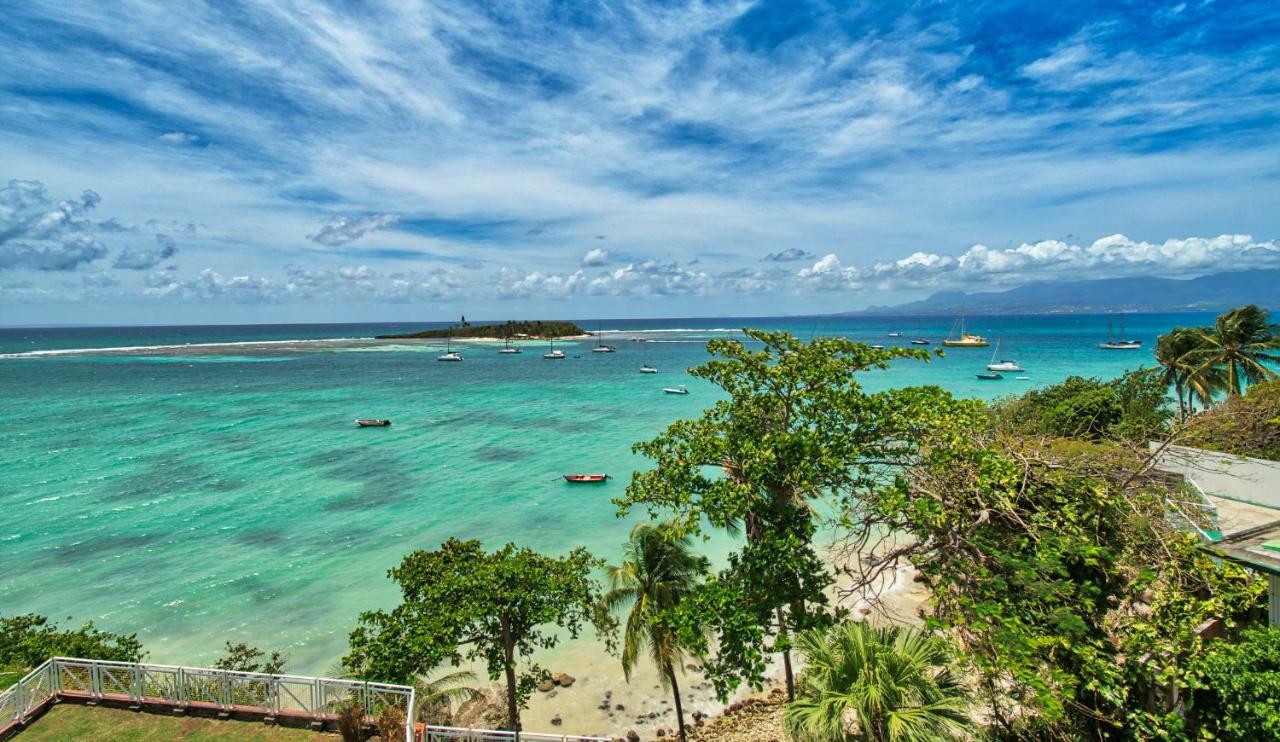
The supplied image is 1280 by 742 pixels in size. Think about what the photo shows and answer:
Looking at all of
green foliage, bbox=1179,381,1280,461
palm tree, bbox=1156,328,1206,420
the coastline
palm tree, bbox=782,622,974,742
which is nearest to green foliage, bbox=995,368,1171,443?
palm tree, bbox=1156,328,1206,420

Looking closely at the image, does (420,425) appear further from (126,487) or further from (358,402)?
(126,487)

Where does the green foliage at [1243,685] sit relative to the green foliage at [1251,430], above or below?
below

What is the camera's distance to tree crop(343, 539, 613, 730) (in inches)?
408

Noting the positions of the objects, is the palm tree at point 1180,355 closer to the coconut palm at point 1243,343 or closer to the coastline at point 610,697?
the coconut palm at point 1243,343

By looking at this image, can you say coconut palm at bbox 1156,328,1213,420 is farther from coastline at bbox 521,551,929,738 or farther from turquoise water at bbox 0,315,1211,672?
turquoise water at bbox 0,315,1211,672

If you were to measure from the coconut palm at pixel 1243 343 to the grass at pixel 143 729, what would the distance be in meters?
34.2

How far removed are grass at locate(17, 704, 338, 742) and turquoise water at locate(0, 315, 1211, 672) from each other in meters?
7.04

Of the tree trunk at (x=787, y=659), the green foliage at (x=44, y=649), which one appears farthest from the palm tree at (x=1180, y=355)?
the green foliage at (x=44, y=649)

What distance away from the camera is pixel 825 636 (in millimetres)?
8680

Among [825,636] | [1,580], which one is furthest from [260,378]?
[825,636]

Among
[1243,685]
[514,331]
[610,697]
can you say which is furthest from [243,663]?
[514,331]

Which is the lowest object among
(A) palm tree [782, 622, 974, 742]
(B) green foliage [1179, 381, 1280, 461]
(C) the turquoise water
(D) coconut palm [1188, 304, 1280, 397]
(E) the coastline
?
(E) the coastline

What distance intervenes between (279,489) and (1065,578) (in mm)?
33964

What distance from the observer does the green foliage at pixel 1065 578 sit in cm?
731
